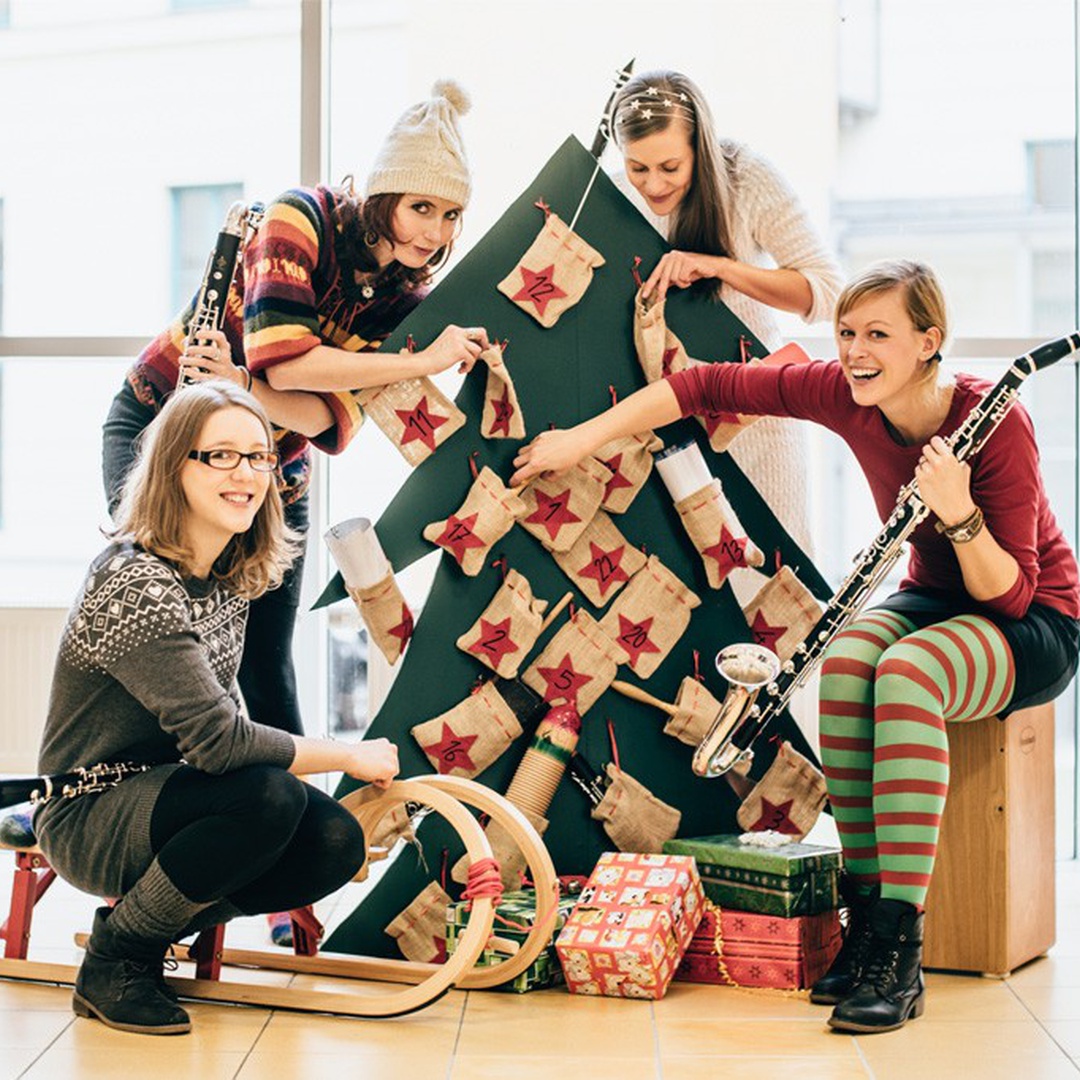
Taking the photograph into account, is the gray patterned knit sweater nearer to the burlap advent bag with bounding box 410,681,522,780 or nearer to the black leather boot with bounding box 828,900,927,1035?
the burlap advent bag with bounding box 410,681,522,780

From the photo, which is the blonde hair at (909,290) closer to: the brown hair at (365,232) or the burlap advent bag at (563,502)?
the burlap advent bag at (563,502)

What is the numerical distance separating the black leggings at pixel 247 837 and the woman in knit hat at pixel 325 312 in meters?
0.56

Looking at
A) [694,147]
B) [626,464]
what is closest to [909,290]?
[694,147]

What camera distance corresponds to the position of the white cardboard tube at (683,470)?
2.89 meters

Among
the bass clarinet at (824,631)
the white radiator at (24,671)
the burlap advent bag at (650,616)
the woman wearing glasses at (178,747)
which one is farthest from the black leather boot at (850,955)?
the white radiator at (24,671)

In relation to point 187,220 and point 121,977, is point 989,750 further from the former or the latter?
point 187,220

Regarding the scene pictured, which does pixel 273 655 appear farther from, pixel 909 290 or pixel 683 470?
pixel 909 290

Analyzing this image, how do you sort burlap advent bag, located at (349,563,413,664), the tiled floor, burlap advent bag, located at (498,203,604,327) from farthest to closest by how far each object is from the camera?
burlap advent bag, located at (498,203,604,327)
burlap advent bag, located at (349,563,413,664)
the tiled floor

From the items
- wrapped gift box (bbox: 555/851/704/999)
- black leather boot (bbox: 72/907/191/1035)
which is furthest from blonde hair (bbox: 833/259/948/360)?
black leather boot (bbox: 72/907/191/1035)

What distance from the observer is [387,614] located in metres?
2.80

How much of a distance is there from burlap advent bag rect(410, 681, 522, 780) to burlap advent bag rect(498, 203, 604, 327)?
68cm

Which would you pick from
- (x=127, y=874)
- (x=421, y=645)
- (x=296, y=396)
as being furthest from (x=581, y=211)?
(x=127, y=874)

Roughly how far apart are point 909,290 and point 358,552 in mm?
995

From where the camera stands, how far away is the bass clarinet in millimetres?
2510
